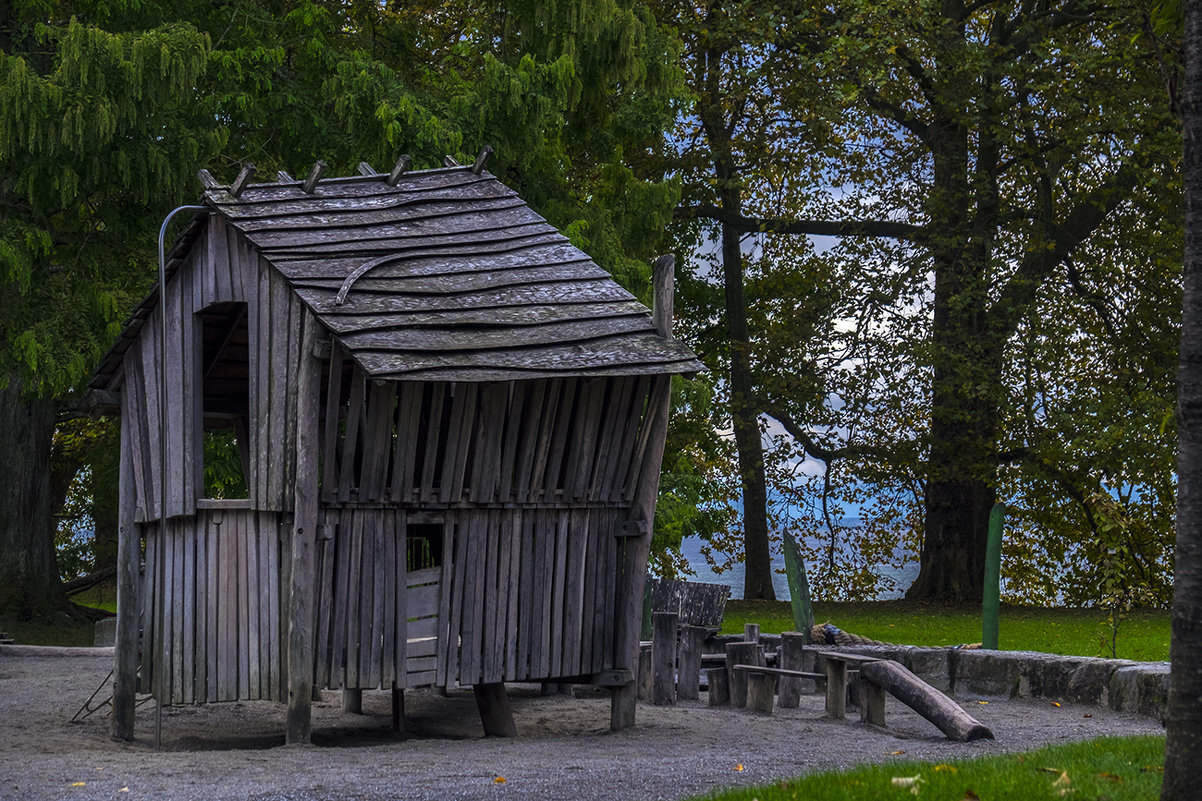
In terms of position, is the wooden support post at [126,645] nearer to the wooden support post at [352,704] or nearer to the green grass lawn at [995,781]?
the wooden support post at [352,704]

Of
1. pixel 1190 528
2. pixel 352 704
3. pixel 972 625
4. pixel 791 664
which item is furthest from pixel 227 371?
pixel 972 625

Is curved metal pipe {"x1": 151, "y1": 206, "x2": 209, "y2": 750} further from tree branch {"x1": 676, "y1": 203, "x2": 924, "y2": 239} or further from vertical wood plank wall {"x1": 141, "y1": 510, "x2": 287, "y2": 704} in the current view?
tree branch {"x1": 676, "y1": 203, "x2": 924, "y2": 239}

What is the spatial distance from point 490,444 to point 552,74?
8589 millimetres

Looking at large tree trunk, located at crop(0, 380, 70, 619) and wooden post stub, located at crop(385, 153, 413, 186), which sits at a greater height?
wooden post stub, located at crop(385, 153, 413, 186)

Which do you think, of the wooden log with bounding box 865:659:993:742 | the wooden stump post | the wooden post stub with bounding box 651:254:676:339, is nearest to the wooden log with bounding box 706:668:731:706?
the wooden stump post

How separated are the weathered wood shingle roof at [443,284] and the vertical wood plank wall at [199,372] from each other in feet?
0.87

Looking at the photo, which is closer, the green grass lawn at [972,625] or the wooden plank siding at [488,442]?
the wooden plank siding at [488,442]

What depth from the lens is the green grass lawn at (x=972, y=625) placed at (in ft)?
52.1

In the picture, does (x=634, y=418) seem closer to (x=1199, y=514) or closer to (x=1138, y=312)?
(x=1199, y=514)

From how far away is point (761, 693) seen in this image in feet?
37.8

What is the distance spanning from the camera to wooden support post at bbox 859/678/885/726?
10.6m

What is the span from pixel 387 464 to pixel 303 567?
0.91 m

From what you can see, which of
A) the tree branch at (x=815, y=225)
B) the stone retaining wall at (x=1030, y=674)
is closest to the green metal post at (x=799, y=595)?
the stone retaining wall at (x=1030, y=674)

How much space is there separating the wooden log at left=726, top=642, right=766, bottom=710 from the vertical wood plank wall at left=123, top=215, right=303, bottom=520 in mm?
4612
